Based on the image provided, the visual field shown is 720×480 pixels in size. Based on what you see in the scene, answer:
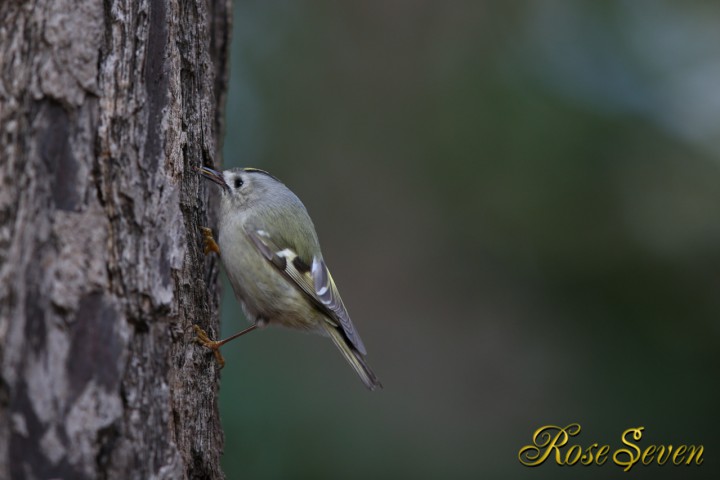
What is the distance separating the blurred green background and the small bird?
0.66m

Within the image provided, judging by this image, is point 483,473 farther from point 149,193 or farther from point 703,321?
point 149,193

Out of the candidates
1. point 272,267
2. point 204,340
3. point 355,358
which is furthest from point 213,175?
point 355,358

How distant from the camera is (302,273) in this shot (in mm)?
2715

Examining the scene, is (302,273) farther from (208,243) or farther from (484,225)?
(484,225)

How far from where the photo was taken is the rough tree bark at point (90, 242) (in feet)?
4.91

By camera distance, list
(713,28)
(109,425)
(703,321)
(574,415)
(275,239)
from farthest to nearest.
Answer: (713,28), (574,415), (703,321), (275,239), (109,425)

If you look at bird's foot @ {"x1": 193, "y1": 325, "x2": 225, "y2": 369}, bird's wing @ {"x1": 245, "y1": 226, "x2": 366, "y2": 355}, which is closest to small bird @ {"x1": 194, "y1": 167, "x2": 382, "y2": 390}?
bird's wing @ {"x1": 245, "y1": 226, "x2": 366, "y2": 355}

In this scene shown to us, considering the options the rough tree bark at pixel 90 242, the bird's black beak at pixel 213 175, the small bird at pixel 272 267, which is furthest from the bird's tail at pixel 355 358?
the rough tree bark at pixel 90 242

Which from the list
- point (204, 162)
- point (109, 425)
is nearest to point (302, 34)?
point (204, 162)

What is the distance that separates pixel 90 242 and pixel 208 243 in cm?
88

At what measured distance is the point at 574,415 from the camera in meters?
3.88

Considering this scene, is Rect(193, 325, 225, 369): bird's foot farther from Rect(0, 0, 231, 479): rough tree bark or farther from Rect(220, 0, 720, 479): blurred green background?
Rect(220, 0, 720, 479): blurred green background

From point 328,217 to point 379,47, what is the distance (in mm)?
1209

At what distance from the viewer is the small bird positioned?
2629 millimetres
